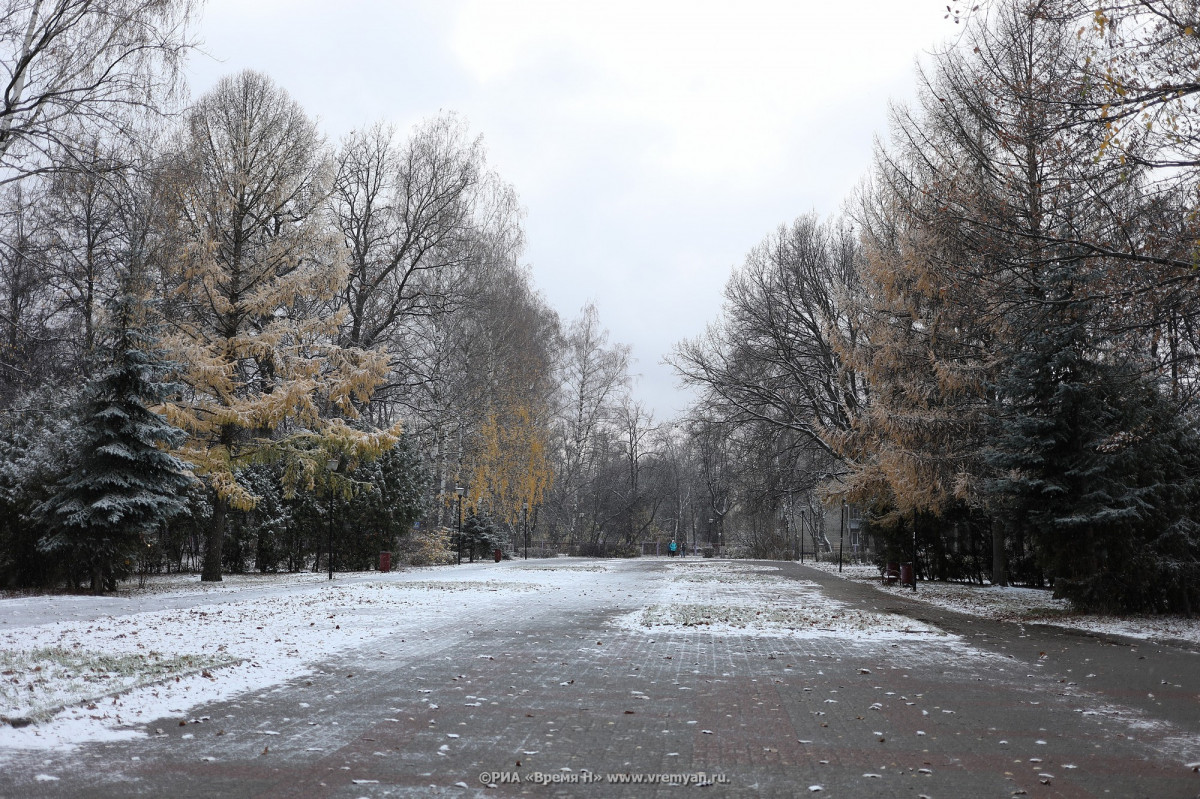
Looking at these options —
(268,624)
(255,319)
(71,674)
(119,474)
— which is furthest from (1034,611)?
(255,319)

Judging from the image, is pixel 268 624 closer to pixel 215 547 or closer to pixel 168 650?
pixel 168 650

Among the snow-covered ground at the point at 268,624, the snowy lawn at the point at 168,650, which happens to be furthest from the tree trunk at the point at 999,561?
the snowy lawn at the point at 168,650

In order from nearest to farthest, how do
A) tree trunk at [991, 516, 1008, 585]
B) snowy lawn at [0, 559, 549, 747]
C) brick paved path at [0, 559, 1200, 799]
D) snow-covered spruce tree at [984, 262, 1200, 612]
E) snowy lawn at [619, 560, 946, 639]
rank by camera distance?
1. brick paved path at [0, 559, 1200, 799]
2. snowy lawn at [0, 559, 549, 747]
3. snowy lawn at [619, 560, 946, 639]
4. snow-covered spruce tree at [984, 262, 1200, 612]
5. tree trunk at [991, 516, 1008, 585]

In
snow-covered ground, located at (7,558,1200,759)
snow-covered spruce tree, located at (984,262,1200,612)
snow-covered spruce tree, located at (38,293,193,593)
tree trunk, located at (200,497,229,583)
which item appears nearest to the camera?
snow-covered ground, located at (7,558,1200,759)

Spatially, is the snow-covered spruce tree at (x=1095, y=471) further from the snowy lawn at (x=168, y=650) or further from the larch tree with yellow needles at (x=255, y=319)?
the larch tree with yellow needles at (x=255, y=319)

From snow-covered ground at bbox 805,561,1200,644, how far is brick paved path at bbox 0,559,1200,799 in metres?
2.44

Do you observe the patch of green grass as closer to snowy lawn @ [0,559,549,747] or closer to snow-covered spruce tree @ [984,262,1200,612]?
snowy lawn @ [0,559,549,747]

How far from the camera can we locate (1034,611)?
49.8 ft

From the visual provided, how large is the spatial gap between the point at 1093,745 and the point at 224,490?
1813 cm

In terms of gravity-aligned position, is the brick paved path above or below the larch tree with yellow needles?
below

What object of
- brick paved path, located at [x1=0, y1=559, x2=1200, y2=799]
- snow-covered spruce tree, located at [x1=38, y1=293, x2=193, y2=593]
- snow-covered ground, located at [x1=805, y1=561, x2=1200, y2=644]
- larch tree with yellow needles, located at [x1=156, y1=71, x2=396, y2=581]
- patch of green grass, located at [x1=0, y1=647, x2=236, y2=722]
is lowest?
snow-covered ground, located at [x1=805, y1=561, x2=1200, y2=644]

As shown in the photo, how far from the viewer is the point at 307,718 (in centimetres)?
610

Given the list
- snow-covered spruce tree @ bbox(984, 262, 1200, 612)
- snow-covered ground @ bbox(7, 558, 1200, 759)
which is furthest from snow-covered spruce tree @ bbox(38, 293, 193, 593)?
snow-covered spruce tree @ bbox(984, 262, 1200, 612)

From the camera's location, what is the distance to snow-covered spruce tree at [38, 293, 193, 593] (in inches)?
572
